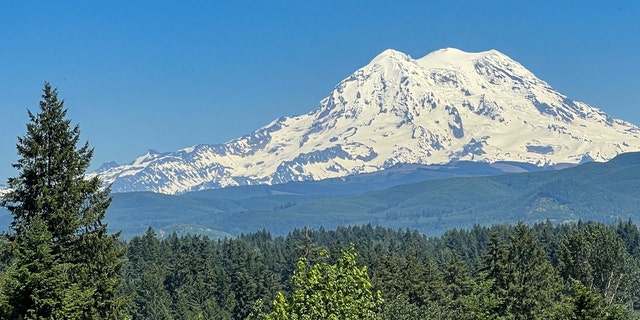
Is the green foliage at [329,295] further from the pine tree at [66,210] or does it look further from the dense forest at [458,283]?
the pine tree at [66,210]

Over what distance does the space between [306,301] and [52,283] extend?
9.80 metres

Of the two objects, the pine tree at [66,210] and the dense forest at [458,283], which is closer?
the pine tree at [66,210]

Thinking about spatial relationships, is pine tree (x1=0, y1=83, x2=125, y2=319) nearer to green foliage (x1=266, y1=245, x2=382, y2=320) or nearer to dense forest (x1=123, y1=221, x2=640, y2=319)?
dense forest (x1=123, y1=221, x2=640, y2=319)

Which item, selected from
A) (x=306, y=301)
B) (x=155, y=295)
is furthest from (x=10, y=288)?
(x=155, y=295)

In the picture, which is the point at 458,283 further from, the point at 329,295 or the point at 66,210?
the point at 329,295

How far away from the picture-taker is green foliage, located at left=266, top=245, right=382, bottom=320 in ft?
107

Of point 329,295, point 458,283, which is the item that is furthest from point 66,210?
point 458,283

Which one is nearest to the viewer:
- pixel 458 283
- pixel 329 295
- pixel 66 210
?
pixel 329 295

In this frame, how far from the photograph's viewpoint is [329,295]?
108ft

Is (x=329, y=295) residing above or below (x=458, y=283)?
below

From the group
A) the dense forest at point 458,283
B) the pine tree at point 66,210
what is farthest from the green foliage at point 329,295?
the pine tree at point 66,210

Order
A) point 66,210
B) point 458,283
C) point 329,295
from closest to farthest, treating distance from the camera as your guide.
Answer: point 329,295 < point 66,210 < point 458,283

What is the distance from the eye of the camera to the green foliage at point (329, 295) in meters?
32.6

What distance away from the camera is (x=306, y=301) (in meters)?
33.1
